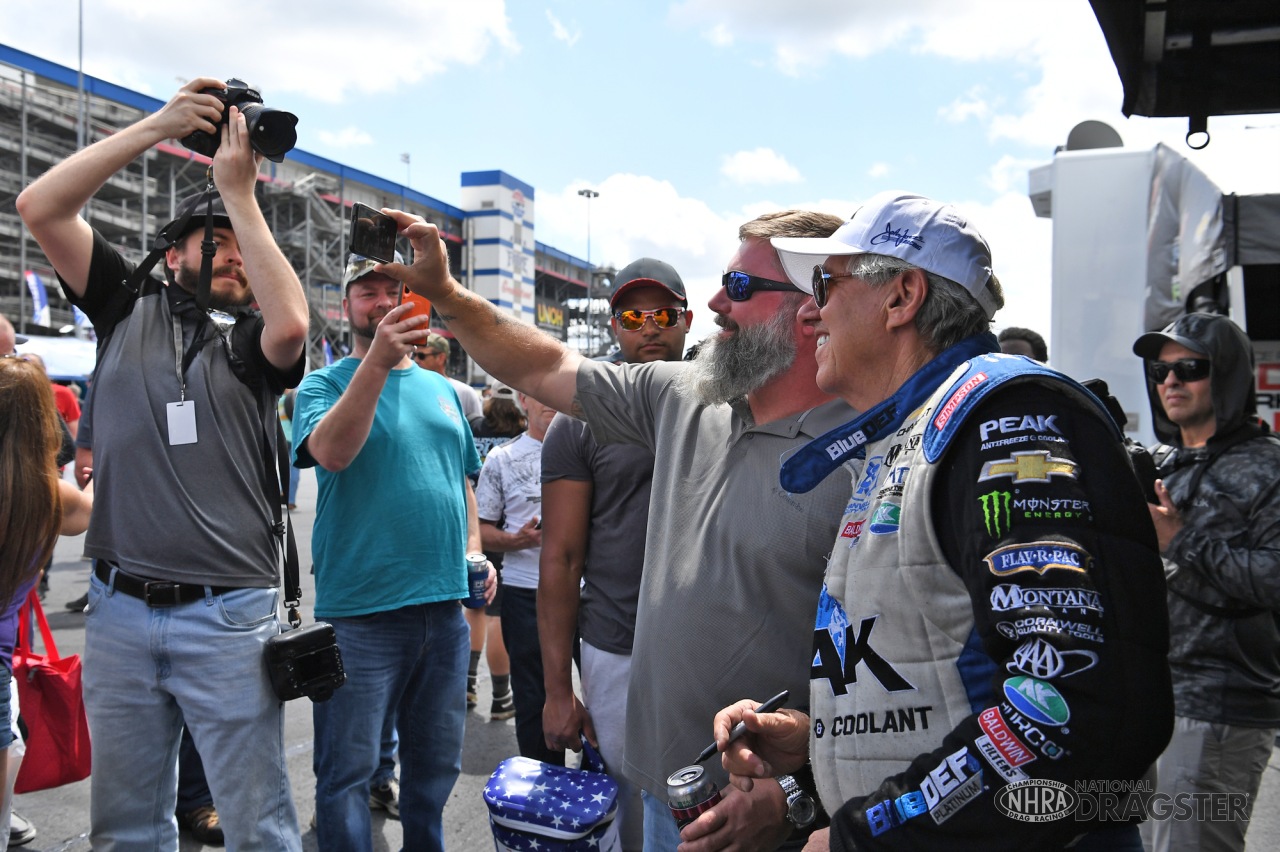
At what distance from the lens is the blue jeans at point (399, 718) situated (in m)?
2.98

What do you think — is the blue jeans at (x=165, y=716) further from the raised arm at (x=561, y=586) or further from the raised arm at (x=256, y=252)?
the raised arm at (x=561, y=586)

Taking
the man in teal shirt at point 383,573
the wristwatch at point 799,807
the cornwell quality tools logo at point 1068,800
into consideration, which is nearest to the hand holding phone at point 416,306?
the man in teal shirt at point 383,573

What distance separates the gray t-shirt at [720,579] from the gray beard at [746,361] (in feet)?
0.23

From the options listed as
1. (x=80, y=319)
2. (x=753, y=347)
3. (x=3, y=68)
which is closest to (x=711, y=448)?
(x=753, y=347)

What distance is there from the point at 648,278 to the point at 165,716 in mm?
2062

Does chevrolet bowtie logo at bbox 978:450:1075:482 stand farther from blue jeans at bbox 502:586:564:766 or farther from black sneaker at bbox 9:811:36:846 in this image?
black sneaker at bbox 9:811:36:846

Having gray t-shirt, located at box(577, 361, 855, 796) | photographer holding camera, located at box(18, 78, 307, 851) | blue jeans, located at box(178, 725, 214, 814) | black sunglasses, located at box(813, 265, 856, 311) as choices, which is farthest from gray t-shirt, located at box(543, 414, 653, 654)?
blue jeans, located at box(178, 725, 214, 814)

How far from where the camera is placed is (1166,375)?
3.23 m

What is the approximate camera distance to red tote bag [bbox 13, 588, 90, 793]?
2898 mm

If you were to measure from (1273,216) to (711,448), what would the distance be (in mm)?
3837

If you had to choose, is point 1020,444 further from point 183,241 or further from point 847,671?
point 183,241

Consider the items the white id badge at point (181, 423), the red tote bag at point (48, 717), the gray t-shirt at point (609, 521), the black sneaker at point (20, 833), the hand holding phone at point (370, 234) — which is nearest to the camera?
the hand holding phone at point (370, 234)

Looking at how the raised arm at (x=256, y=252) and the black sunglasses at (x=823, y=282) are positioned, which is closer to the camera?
the black sunglasses at (x=823, y=282)

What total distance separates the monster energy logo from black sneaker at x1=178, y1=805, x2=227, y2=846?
142 inches
